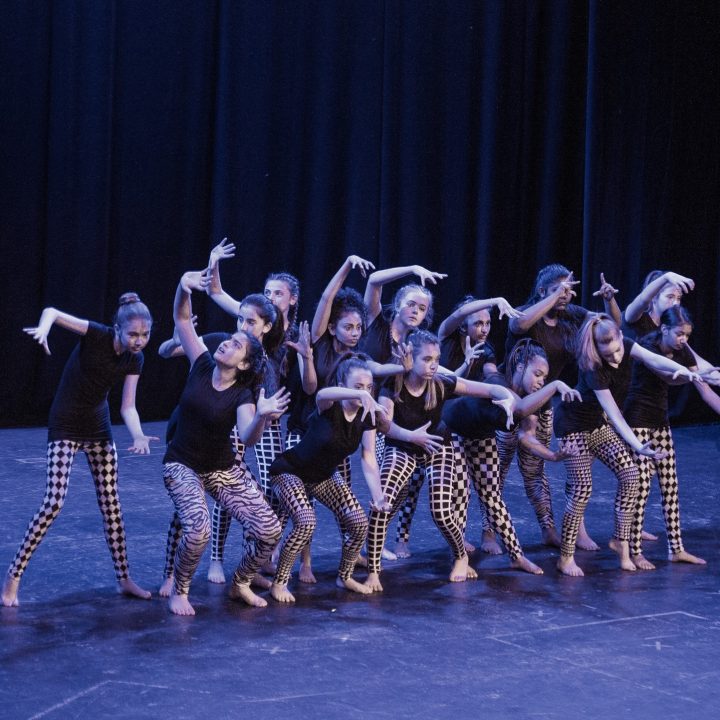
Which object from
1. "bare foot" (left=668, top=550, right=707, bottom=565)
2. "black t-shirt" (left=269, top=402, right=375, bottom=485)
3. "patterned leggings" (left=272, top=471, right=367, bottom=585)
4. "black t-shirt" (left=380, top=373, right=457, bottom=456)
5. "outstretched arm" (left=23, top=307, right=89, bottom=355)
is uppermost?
"outstretched arm" (left=23, top=307, right=89, bottom=355)

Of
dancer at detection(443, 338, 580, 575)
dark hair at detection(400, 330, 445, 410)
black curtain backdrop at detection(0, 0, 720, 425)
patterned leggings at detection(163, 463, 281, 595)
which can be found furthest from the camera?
black curtain backdrop at detection(0, 0, 720, 425)

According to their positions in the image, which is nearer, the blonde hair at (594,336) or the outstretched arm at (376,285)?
the blonde hair at (594,336)

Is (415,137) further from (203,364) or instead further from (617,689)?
(617,689)

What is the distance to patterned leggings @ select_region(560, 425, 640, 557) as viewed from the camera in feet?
16.8

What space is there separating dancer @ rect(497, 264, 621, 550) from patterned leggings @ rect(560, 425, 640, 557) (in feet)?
0.96

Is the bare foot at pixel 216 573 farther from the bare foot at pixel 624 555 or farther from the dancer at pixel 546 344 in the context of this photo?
the bare foot at pixel 624 555

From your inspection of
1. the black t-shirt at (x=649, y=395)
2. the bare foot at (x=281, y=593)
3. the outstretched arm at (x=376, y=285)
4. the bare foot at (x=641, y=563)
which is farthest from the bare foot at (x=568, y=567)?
the outstretched arm at (x=376, y=285)

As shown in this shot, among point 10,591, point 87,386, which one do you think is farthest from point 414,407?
point 10,591

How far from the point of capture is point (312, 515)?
453cm

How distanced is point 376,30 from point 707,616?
20.3 ft

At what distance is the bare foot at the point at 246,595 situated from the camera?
4410mm

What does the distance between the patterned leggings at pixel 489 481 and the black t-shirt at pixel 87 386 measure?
158 centimetres

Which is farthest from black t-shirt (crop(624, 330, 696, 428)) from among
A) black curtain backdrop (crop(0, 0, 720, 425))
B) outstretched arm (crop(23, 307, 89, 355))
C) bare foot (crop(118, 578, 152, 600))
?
black curtain backdrop (crop(0, 0, 720, 425))

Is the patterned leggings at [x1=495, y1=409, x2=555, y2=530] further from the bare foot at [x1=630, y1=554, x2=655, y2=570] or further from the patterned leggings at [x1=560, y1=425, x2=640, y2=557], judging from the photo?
the bare foot at [x1=630, y1=554, x2=655, y2=570]
